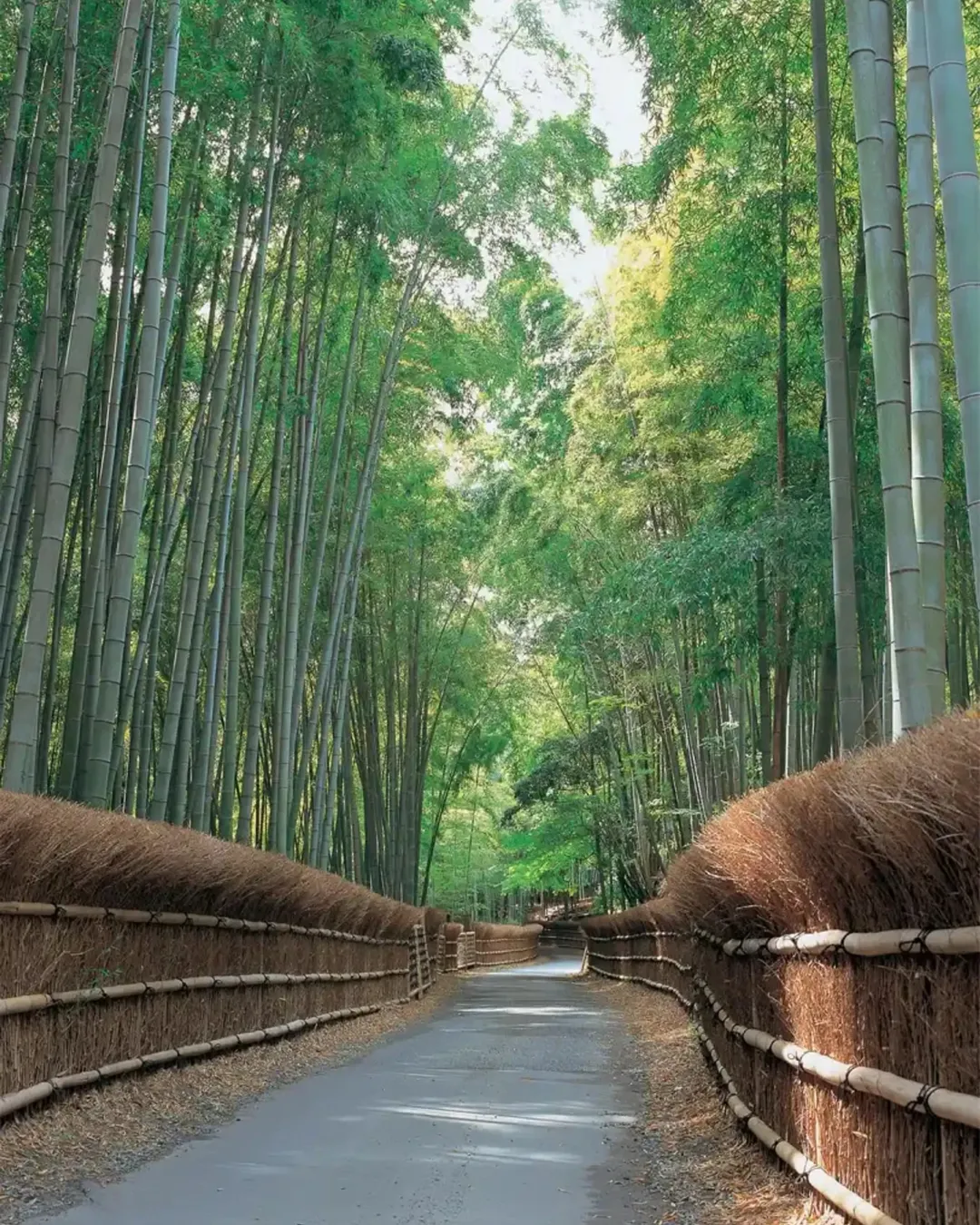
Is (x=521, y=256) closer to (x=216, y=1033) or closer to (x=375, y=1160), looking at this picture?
(x=216, y=1033)

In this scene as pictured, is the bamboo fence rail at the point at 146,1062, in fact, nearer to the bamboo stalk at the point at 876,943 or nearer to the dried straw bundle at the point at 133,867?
the dried straw bundle at the point at 133,867

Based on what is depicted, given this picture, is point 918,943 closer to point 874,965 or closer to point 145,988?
point 874,965

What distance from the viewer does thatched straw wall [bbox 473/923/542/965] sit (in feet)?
71.4

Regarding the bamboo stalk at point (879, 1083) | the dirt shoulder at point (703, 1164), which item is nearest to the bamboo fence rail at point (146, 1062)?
the dirt shoulder at point (703, 1164)

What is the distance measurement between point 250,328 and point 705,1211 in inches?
223

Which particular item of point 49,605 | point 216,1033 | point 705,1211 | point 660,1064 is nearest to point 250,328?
point 49,605

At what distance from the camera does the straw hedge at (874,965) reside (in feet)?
6.69

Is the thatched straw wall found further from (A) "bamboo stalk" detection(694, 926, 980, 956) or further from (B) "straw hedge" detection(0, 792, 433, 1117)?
(A) "bamboo stalk" detection(694, 926, 980, 956)

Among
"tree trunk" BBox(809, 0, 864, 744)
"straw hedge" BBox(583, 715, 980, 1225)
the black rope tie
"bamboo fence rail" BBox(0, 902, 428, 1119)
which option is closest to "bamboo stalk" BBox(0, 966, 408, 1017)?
"bamboo fence rail" BBox(0, 902, 428, 1119)

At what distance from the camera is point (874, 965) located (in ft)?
8.43

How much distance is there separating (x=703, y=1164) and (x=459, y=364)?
28.4 feet

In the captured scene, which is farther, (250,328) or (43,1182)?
(250,328)

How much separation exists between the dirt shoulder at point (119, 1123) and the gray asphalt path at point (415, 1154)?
91 millimetres

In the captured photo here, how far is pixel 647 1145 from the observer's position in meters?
4.19
